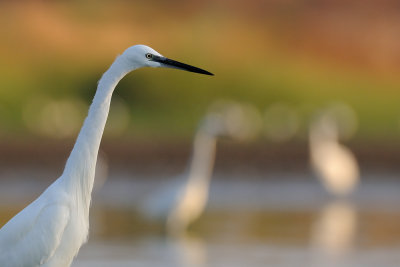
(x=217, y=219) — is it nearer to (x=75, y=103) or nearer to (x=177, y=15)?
(x=75, y=103)

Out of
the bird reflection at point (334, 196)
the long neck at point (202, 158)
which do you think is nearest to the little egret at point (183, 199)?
the long neck at point (202, 158)

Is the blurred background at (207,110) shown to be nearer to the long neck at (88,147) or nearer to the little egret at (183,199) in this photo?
the little egret at (183,199)

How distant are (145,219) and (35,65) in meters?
25.6

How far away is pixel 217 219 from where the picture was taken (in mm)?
12250

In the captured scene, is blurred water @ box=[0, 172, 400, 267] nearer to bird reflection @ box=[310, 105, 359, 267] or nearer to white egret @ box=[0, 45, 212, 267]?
bird reflection @ box=[310, 105, 359, 267]

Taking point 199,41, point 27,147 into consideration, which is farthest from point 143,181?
point 199,41

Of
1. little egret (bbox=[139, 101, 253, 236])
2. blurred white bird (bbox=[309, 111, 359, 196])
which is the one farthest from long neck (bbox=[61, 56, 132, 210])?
blurred white bird (bbox=[309, 111, 359, 196])

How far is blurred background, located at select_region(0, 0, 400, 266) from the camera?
10.5m

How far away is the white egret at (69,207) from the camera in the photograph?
18.7 ft

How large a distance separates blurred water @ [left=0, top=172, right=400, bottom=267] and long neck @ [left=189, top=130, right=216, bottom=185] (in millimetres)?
586

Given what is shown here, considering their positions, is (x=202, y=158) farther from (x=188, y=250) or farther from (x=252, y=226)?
(x=188, y=250)

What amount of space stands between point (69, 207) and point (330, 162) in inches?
413

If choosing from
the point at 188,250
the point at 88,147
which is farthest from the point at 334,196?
the point at 88,147

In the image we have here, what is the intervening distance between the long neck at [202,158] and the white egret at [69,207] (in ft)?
18.8
